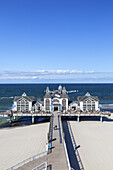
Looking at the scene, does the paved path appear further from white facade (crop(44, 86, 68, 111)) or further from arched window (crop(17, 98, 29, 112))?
arched window (crop(17, 98, 29, 112))

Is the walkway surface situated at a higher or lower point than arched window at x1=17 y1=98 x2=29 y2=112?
lower

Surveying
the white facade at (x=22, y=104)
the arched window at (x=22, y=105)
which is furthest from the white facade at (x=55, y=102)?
the arched window at (x=22, y=105)

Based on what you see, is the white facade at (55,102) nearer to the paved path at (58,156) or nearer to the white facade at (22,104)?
the white facade at (22,104)

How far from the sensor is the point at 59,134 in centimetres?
1958

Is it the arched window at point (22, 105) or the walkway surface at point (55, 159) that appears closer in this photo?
the walkway surface at point (55, 159)

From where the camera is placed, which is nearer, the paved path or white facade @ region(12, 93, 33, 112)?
the paved path

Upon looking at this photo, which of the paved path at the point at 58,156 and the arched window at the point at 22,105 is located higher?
the arched window at the point at 22,105

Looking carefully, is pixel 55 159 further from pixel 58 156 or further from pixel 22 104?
pixel 22 104

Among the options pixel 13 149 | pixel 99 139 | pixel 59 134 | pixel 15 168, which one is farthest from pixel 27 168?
pixel 99 139

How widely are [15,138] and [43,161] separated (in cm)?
927

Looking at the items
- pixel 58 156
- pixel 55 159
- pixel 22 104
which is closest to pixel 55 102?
pixel 22 104

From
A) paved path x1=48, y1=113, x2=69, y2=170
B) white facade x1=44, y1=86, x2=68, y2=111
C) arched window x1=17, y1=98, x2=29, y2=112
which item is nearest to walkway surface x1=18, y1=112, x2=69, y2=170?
paved path x1=48, y1=113, x2=69, y2=170

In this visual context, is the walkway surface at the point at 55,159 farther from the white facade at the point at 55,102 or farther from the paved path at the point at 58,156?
the white facade at the point at 55,102

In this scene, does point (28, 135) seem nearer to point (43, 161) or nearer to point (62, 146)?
point (62, 146)
